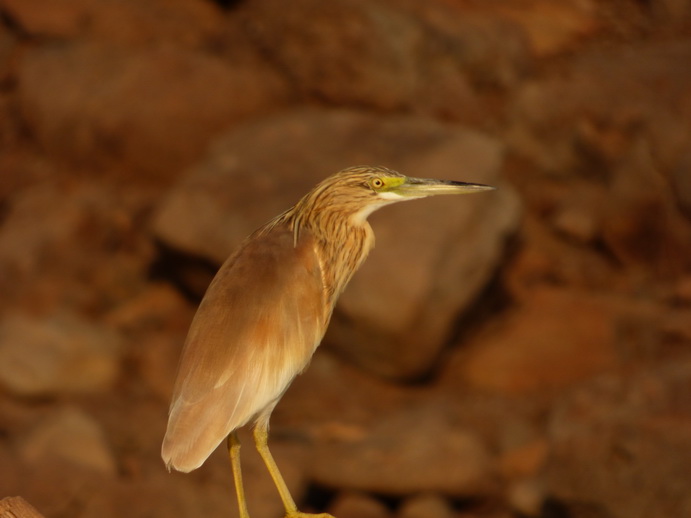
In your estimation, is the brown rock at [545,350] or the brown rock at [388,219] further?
the brown rock at [545,350]

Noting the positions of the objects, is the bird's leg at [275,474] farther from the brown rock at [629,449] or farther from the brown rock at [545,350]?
the brown rock at [545,350]

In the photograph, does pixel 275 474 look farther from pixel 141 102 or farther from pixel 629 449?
pixel 141 102

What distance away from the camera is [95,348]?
871cm

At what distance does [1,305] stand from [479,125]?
165 inches

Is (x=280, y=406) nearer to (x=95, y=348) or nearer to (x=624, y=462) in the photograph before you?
(x=95, y=348)

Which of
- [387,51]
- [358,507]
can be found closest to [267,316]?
[358,507]

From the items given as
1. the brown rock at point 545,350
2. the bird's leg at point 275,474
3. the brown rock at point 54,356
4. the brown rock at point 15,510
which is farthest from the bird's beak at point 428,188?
the brown rock at point 54,356

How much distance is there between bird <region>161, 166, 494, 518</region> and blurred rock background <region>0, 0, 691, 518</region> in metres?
2.81

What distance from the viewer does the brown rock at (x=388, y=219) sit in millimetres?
8164

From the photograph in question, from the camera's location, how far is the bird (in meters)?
3.38

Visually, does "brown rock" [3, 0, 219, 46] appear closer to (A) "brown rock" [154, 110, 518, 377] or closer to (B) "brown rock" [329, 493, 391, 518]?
(A) "brown rock" [154, 110, 518, 377]

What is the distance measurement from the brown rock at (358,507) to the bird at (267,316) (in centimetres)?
364

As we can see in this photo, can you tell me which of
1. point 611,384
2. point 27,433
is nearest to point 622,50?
point 611,384

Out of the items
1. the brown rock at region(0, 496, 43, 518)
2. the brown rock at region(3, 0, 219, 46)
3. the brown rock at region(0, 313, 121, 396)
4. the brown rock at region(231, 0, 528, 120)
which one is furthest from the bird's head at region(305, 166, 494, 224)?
the brown rock at region(3, 0, 219, 46)
